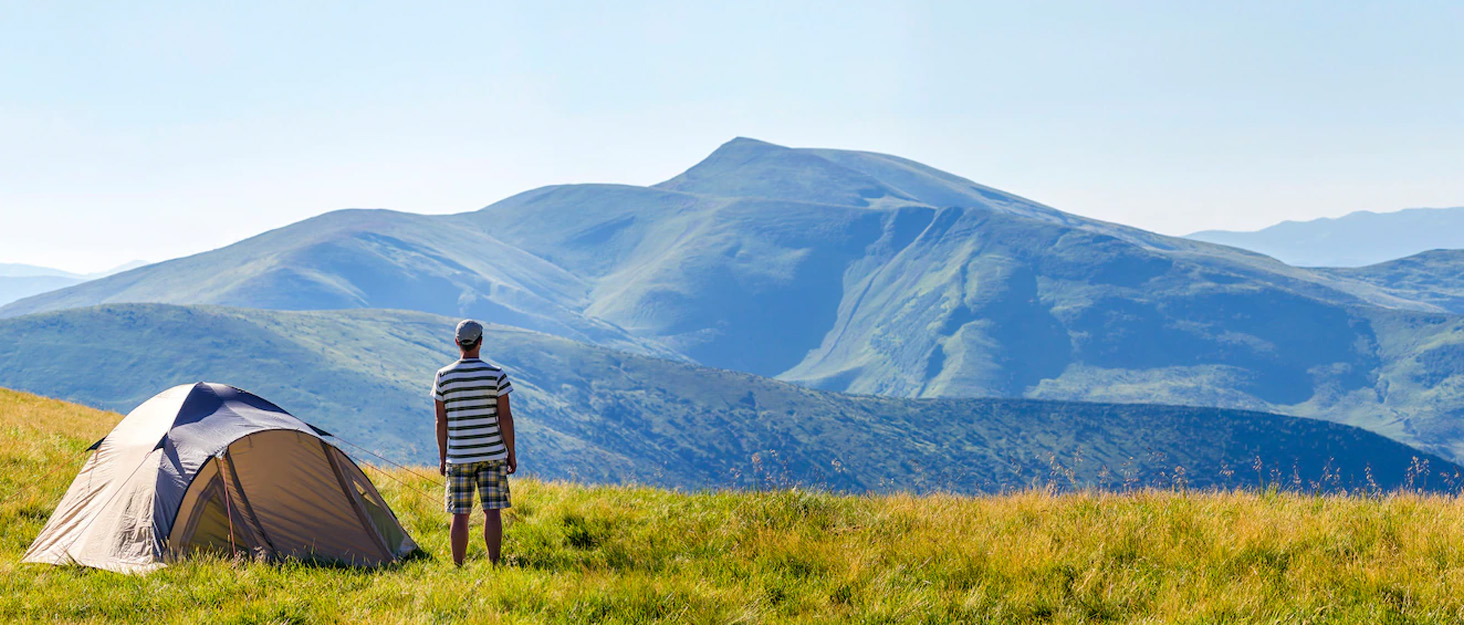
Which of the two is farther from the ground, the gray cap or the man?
the gray cap

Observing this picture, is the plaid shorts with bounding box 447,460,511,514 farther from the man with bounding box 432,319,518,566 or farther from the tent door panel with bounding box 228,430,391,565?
the tent door panel with bounding box 228,430,391,565

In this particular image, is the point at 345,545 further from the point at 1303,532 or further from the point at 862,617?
the point at 1303,532

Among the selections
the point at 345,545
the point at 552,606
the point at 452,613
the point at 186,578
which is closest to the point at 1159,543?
the point at 552,606

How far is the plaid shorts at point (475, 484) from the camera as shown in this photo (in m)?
8.52

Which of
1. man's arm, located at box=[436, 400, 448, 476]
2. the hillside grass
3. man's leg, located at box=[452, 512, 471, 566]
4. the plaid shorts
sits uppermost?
man's arm, located at box=[436, 400, 448, 476]

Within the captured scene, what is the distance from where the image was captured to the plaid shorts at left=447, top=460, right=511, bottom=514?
8.52 m

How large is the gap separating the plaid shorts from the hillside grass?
568 millimetres

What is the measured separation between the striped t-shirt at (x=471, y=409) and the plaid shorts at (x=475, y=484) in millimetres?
104

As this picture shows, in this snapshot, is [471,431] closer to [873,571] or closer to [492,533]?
[492,533]

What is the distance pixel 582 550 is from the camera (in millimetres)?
9422

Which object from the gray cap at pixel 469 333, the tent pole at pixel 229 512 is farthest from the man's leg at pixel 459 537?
the tent pole at pixel 229 512

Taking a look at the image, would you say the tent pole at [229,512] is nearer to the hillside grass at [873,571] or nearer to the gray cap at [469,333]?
the hillside grass at [873,571]

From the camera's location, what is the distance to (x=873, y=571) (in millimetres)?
7961

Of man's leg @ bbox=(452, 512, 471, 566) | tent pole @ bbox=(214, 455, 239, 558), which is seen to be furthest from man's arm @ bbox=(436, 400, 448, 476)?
tent pole @ bbox=(214, 455, 239, 558)
